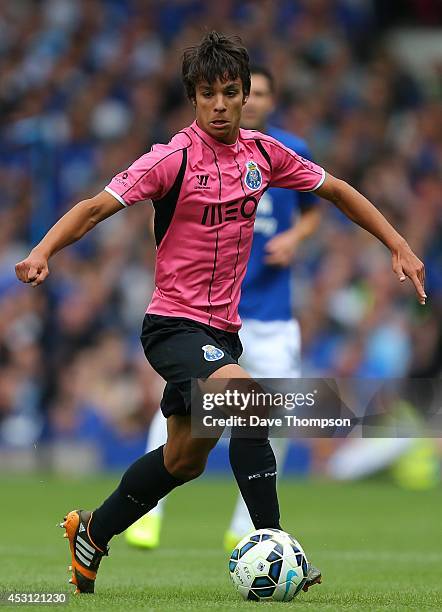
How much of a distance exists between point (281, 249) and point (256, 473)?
208 centimetres

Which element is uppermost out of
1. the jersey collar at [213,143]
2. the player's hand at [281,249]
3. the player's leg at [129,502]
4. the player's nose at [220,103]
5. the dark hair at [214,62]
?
the dark hair at [214,62]

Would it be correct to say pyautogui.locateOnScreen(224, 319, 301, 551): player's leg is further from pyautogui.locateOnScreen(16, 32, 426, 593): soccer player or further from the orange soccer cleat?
the orange soccer cleat

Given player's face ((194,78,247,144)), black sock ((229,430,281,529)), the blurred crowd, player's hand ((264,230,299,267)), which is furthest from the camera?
the blurred crowd

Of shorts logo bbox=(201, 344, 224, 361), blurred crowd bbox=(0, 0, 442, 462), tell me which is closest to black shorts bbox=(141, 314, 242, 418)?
shorts logo bbox=(201, 344, 224, 361)

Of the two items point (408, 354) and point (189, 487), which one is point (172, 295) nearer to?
point (189, 487)

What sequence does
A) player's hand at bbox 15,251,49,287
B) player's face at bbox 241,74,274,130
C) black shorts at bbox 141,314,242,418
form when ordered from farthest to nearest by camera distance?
player's face at bbox 241,74,274,130
black shorts at bbox 141,314,242,418
player's hand at bbox 15,251,49,287

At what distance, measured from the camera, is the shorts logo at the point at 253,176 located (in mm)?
5890

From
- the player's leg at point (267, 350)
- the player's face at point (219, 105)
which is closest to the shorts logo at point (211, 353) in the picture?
the player's face at point (219, 105)

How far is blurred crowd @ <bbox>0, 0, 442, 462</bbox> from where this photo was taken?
609 inches

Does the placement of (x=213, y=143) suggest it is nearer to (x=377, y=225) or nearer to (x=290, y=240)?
(x=377, y=225)

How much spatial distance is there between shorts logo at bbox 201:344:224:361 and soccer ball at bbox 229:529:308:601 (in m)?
0.73

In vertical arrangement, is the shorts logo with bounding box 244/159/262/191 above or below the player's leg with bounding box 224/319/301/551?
above

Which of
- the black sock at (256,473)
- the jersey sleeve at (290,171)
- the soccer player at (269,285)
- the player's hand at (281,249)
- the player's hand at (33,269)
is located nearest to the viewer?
the player's hand at (33,269)

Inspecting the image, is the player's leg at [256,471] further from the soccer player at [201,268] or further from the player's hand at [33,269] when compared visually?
the player's hand at [33,269]
